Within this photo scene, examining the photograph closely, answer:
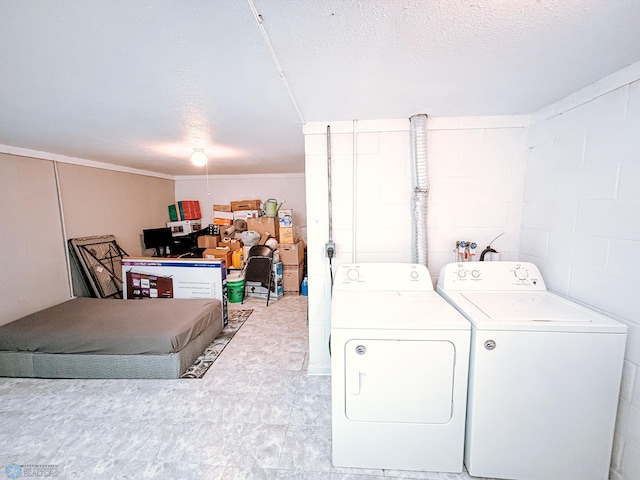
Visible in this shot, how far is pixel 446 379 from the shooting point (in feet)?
4.42

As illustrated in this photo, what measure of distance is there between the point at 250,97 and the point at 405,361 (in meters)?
1.71

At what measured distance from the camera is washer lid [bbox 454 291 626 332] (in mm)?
1256

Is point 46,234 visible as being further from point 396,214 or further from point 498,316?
point 498,316

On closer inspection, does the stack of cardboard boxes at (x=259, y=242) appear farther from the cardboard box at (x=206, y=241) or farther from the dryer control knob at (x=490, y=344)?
the dryer control knob at (x=490, y=344)

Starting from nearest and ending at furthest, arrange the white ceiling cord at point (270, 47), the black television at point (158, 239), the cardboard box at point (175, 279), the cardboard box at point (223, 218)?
1. the white ceiling cord at point (270, 47)
2. the cardboard box at point (175, 279)
3. the black television at point (158, 239)
4. the cardboard box at point (223, 218)

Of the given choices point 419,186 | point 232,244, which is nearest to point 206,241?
point 232,244

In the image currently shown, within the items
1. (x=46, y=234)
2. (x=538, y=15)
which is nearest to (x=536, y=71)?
(x=538, y=15)

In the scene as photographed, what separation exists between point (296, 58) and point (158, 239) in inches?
181

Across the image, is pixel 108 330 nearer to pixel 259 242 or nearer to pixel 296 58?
pixel 296 58

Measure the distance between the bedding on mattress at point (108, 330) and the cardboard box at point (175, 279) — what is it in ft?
1.80

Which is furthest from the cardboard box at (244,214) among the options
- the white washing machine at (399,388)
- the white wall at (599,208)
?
the white wall at (599,208)

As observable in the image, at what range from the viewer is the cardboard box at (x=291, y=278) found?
448 centimetres

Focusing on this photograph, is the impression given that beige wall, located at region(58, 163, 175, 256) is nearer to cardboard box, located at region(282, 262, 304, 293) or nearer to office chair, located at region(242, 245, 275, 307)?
office chair, located at region(242, 245, 275, 307)

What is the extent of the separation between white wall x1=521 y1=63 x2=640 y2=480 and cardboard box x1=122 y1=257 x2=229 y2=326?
3174 mm
